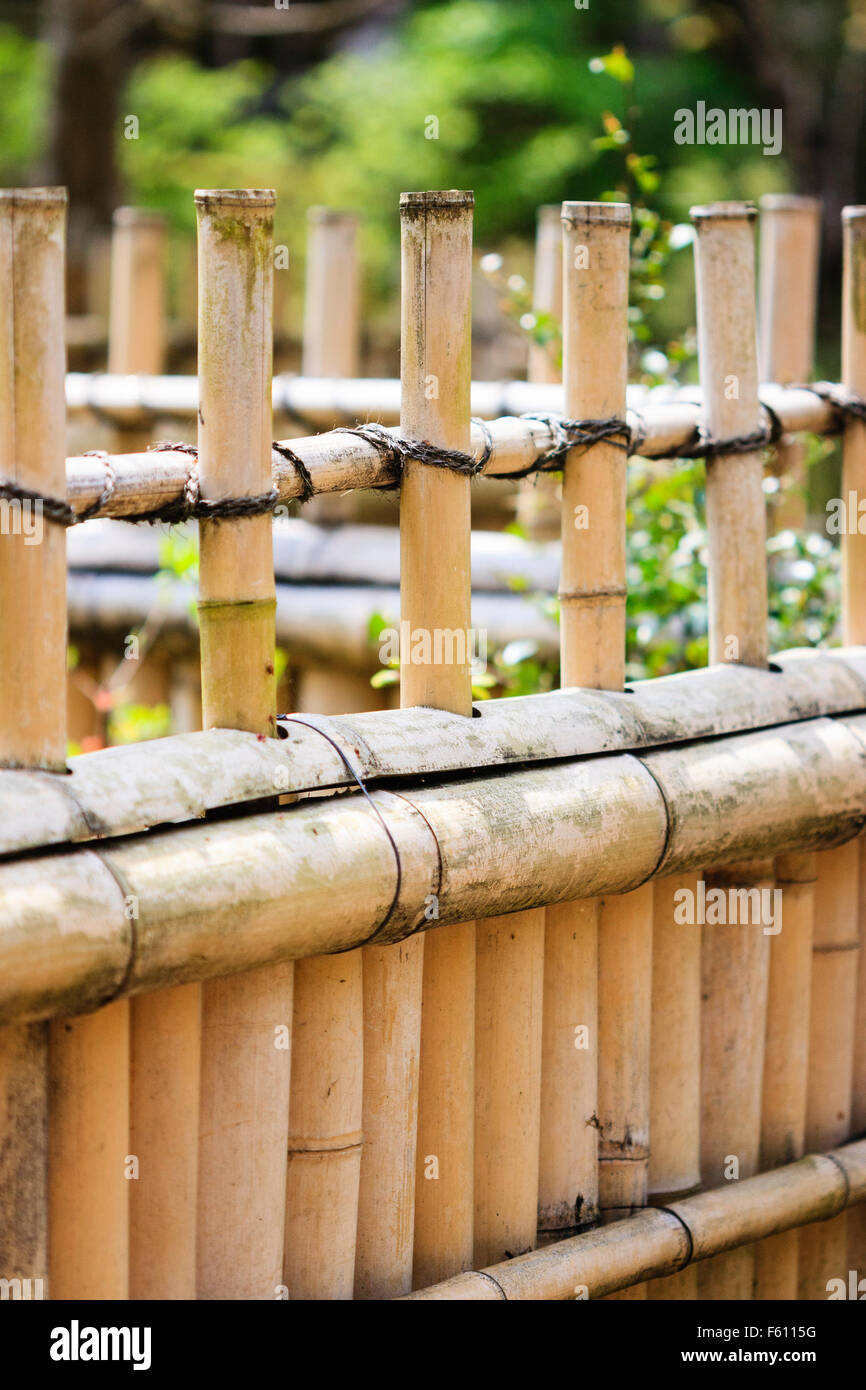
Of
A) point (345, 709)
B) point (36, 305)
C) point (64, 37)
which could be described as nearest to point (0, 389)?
point (36, 305)

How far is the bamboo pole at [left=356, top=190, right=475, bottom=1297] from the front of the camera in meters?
1.69

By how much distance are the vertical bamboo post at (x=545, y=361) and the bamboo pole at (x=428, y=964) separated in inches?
66.4

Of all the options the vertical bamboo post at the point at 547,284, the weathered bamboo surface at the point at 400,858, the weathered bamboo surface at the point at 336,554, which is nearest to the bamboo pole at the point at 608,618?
the weathered bamboo surface at the point at 400,858

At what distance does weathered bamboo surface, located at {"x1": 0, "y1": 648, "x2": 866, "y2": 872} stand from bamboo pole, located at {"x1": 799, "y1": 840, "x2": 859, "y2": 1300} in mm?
251

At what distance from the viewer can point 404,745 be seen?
1667 mm

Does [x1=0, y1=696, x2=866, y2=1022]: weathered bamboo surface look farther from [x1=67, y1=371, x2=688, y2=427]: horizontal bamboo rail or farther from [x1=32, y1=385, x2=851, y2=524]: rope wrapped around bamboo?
[x1=67, y1=371, x2=688, y2=427]: horizontal bamboo rail

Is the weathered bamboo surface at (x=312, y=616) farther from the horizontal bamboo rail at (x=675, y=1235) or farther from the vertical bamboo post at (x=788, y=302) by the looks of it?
the horizontal bamboo rail at (x=675, y=1235)

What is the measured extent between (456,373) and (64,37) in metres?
7.01

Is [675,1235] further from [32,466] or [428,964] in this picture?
[32,466]

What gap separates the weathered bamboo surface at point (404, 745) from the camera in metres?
1.40

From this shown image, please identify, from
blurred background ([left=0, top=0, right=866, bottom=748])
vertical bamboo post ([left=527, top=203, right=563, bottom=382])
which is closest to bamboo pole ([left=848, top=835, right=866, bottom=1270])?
vertical bamboo post ([left=527, top=203, right=563, bottom=382])

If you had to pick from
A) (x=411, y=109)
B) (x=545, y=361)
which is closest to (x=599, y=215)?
(x=545, y=361)

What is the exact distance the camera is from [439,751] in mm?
1685

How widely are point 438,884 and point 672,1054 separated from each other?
0.59 metres
